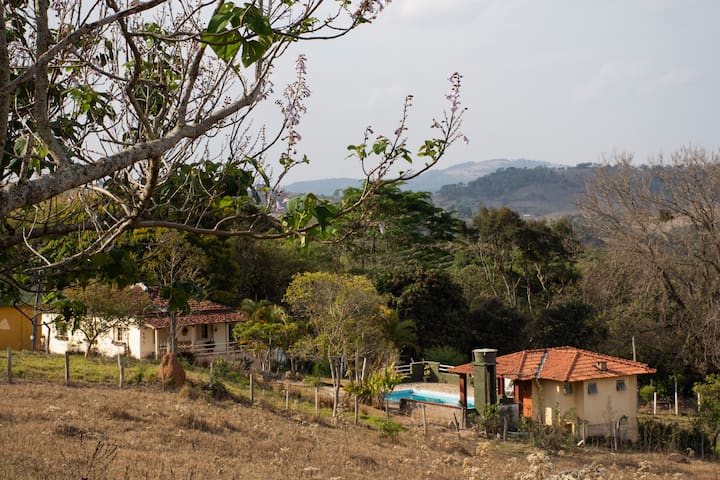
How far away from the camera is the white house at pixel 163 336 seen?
86.8 feet

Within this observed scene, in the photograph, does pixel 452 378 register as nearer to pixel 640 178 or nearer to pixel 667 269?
pixel 667 269

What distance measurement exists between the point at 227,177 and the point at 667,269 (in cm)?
2683

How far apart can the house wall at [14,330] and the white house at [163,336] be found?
2.93 feet

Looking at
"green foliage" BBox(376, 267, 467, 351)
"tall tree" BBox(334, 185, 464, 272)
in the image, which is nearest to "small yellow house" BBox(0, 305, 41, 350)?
"green foliage" BBox(376, 267, 467, 351)

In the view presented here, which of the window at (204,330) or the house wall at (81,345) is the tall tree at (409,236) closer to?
the window at (204,330)

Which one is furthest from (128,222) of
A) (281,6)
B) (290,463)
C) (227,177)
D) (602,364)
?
(602,364)

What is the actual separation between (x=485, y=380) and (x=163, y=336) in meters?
13.0

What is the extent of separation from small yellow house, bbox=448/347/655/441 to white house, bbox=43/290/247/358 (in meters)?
10.3

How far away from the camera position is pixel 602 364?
68.1ft

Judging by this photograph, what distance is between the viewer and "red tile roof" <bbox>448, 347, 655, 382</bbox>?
2022 centimetres

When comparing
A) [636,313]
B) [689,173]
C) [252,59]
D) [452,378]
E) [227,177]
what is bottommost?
[452,378]

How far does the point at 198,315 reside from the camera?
27.9m

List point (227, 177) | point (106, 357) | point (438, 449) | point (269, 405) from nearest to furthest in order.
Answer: point (227, 177), point (438, 449), point (269, 405), point (106, 357)

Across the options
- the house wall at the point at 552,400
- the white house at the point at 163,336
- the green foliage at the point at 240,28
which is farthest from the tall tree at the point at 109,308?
the green foliage at the point at 240,28
